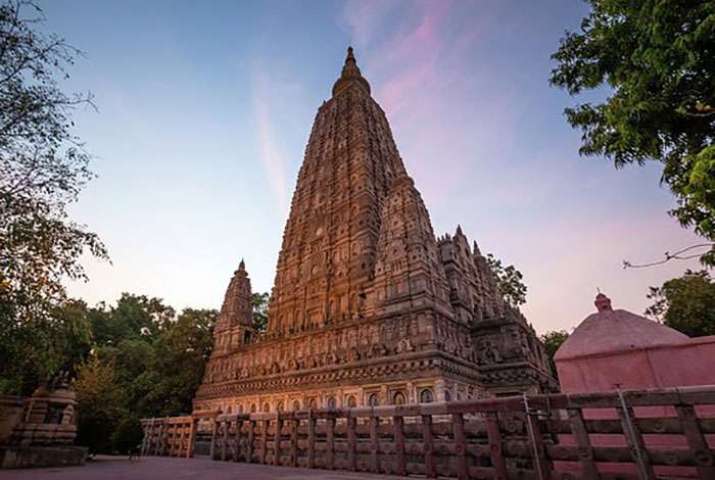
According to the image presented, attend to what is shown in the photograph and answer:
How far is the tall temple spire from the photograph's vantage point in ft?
150

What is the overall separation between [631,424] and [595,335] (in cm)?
205

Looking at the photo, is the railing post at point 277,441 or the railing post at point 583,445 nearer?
the railing post at point 583,445

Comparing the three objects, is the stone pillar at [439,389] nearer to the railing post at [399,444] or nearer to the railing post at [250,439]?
the railing post at [250,439]

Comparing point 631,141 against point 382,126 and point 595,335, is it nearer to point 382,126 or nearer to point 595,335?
point 595,335

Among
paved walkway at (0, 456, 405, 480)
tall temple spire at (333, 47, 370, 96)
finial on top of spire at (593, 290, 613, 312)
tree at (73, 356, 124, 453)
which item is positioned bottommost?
paved walkway at (0, 456, 405, 480)

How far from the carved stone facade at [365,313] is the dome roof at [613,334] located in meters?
12.3

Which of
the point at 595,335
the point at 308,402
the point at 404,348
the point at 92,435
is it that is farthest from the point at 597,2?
the point at 308,402

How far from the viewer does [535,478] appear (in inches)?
223

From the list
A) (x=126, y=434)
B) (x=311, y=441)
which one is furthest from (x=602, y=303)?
(x=126, y=434)

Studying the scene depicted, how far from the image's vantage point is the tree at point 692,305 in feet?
98.6

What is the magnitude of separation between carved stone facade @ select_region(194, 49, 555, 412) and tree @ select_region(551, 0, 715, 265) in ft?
44.8

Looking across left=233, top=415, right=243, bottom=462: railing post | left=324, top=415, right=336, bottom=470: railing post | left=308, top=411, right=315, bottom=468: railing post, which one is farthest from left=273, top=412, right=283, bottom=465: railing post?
left=324, top=415, right=336, bottom=470: railing post

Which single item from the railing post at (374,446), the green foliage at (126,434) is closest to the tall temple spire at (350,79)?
the green foliage at (126,434)

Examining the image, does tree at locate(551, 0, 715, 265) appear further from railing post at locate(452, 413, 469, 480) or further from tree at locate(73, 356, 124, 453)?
tree at locate(73, 356, 124, 453)
